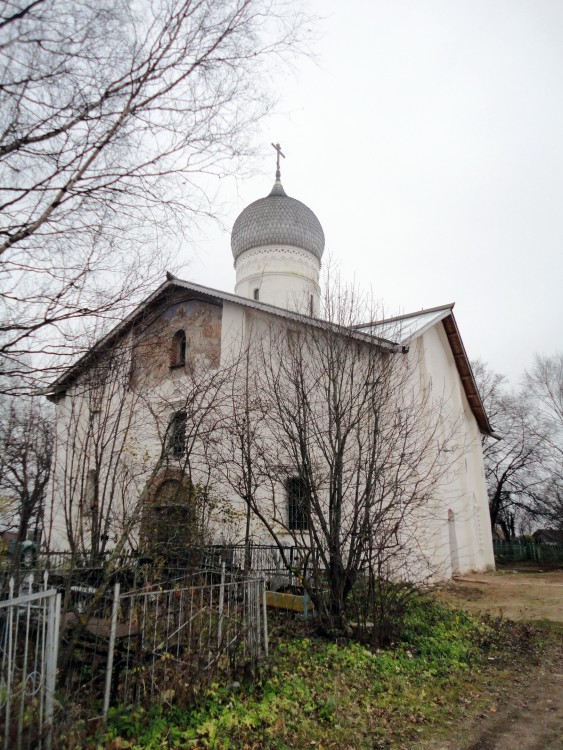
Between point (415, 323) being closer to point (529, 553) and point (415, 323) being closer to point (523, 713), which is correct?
point (523, 713)

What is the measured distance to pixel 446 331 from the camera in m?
16.9

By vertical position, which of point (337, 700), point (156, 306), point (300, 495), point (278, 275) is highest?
point (278, 275)

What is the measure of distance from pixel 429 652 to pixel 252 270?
16255 millimetres

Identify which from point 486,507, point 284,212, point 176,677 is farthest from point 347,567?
point 284,212

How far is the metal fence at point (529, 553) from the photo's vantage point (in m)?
26.9

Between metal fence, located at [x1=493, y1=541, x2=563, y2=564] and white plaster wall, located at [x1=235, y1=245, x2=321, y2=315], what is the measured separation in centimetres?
1802

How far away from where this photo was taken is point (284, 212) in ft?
69.7

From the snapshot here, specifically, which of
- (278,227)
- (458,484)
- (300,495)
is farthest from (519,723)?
(278,227)

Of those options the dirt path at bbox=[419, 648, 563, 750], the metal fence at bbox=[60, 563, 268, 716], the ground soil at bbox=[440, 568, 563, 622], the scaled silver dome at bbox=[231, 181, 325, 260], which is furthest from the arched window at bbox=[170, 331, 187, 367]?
the dirt path at bbox=[419, 648, 563, 750]

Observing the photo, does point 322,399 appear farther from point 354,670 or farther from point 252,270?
point 252,270

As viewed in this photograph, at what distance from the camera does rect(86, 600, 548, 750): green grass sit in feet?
14.1

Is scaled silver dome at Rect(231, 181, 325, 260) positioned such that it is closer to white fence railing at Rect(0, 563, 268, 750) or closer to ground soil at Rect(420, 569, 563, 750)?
ground soil at Rect(420, 569, 563, 750)

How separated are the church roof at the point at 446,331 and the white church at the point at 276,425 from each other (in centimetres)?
7

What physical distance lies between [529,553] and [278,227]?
72.3 ft
